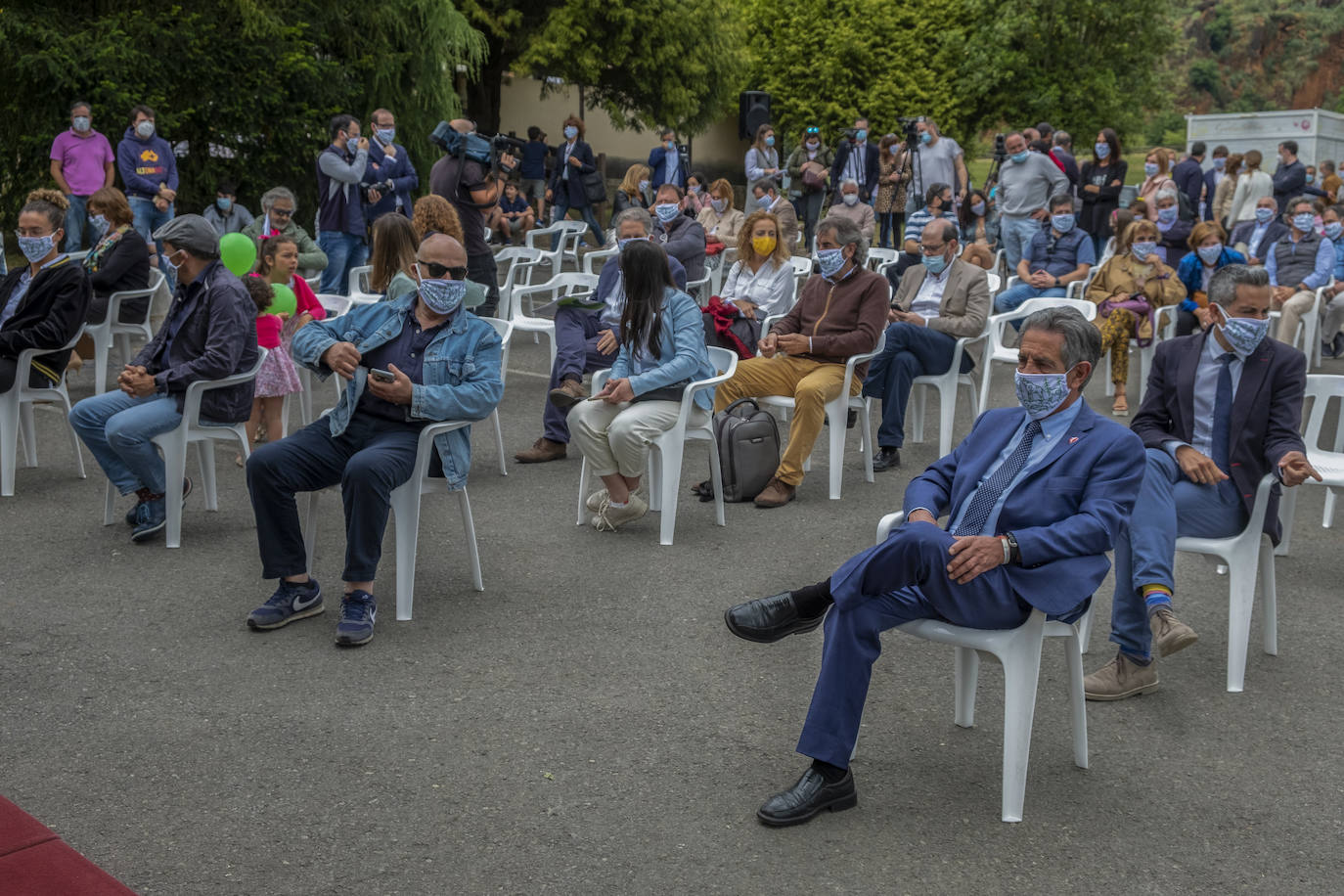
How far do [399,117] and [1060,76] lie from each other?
69.6 feet

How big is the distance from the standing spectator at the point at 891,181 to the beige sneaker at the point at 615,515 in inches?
428

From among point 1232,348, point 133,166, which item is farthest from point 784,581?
point 133,166

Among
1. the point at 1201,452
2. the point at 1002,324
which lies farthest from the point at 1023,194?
→ the point at 1201,452

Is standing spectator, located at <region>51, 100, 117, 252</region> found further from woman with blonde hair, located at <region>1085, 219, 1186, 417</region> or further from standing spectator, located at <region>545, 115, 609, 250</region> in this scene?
woman with blonde hair, located at <region>1085, 219, 1186, 417</region>

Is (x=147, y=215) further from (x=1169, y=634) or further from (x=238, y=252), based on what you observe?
(x=1169, y=634)

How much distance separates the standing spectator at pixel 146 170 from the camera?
A: 1311 cm

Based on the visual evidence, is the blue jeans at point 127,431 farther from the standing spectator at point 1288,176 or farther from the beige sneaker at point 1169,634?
the standing spectator at point 1288,176

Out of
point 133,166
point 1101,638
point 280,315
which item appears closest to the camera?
point 1101,638

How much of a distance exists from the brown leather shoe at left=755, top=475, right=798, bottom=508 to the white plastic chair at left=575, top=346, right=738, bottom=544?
24cm

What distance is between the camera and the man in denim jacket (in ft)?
16.0

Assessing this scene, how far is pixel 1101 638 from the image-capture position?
507 centimetres

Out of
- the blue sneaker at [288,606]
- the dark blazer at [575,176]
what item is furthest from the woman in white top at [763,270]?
the dark blazer at [575,176]

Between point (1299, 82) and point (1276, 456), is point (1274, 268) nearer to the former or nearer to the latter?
point (1276, 456)

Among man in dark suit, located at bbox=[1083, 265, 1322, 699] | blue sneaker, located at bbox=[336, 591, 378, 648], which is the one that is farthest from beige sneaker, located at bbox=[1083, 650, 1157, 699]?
blue sneaker, located at bbox=[336, 591, 378, 648]
